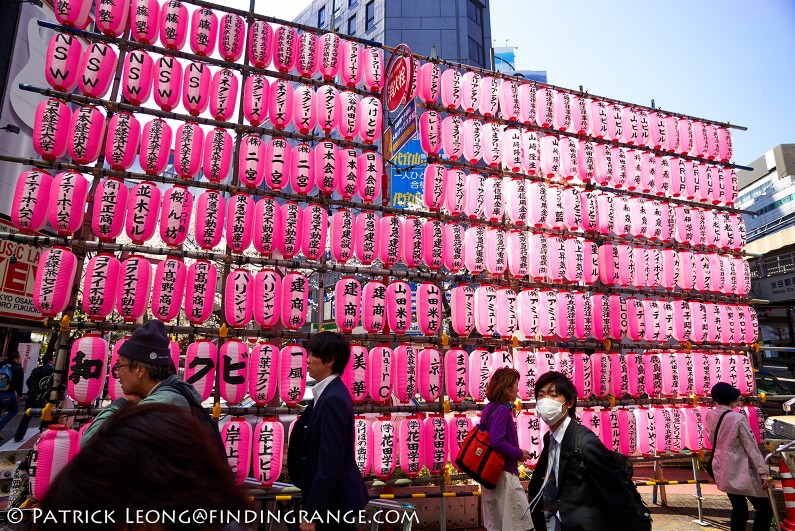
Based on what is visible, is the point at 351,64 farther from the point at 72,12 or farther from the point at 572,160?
the point at 572,160

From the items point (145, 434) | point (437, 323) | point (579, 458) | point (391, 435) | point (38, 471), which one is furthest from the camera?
point (437, 323)

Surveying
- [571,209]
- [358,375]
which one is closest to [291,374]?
[358,375]

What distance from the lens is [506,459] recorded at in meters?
4.69

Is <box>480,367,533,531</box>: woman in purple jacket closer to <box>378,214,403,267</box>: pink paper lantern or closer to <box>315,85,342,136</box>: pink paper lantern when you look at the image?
<box>378,214,403,267</box>: pink paper lantern

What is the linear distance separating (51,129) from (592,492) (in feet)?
26.3

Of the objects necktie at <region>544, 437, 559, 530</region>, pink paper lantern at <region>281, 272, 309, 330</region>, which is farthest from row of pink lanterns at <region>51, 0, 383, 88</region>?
necktie at <region>544, 437, 559, 530</region>

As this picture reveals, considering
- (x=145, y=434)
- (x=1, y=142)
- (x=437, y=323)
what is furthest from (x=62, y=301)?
(x=1, y=142)

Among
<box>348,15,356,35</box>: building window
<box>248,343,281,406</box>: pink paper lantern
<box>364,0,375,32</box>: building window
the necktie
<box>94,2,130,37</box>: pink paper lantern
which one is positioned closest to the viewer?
the necktie

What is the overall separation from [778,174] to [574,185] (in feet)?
164

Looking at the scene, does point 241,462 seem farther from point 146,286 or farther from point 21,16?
point 21,16

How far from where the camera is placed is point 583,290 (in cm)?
923

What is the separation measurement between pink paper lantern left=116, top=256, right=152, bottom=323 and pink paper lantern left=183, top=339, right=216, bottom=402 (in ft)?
2.99

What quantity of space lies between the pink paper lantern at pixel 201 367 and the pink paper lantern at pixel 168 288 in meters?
0.62

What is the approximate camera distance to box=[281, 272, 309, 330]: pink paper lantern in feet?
23.1
